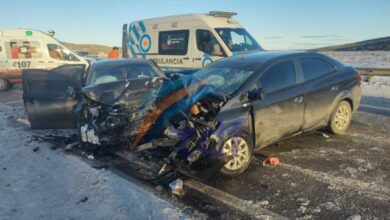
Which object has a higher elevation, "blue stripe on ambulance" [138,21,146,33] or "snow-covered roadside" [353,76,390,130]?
"blue stripe on ambulance" [138,21,146,33]

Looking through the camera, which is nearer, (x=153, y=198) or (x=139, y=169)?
(x=153, y=198)

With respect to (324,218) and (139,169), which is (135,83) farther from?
(324,218)

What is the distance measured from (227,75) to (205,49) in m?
5.64

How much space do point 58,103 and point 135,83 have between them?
6.70ft

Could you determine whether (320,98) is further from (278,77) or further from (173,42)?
(173,42)

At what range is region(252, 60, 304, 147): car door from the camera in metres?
5.29

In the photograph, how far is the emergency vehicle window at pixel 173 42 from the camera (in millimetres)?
11719

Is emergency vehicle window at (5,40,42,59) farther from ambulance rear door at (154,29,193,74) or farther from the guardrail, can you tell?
the guardrail

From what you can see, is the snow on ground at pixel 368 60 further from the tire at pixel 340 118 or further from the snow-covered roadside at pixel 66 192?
the snow-covered roadside at pixel 66 192

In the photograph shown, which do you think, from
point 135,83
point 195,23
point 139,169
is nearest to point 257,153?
point 139,169

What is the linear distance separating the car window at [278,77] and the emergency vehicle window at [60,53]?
41.5 feet

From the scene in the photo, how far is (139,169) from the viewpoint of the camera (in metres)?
5.55

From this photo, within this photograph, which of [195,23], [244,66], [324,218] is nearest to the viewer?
[324,218]

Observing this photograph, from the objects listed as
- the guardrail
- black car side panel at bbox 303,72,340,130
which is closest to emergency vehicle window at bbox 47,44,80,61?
the guardrail
